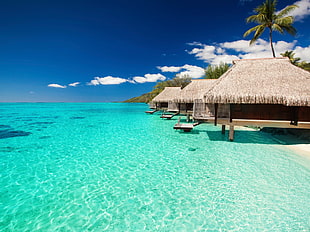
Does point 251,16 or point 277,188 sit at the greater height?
point 251,16

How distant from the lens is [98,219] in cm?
344

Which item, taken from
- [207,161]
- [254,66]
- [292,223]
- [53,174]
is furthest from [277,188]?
[254,66]

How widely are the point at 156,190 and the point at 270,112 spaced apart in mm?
8616

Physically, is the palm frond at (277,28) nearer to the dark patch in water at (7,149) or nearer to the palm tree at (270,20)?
the palm tree at (270,20)

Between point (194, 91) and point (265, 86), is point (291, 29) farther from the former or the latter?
point (265, 86)

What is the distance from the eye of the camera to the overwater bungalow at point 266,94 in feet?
25.1

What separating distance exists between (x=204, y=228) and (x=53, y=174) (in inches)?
206

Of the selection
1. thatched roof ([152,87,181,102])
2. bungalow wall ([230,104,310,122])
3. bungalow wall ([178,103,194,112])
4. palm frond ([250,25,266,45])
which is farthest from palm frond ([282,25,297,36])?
thatched roof ([152,87,181,102])

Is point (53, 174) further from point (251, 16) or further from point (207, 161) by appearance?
point (251, 16)

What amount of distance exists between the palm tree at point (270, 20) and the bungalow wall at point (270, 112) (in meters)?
10.0

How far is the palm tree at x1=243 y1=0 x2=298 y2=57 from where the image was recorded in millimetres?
14930

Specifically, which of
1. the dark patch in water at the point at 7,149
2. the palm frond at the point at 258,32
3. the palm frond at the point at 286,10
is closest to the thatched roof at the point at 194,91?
the palm frond at the point at 258,32

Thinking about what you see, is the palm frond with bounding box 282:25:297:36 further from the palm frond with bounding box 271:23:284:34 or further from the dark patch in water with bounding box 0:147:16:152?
the dark patch in water with bounding box 0:147:16:152

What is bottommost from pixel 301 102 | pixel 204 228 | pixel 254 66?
pixel 204 228
